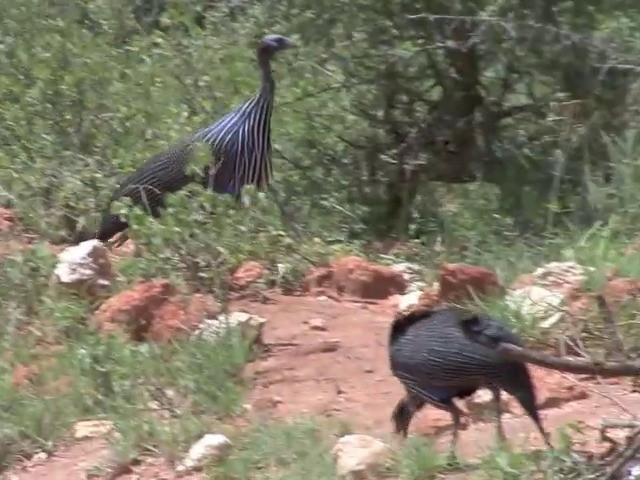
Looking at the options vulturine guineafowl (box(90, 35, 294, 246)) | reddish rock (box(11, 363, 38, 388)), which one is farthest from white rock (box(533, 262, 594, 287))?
reddish rock (box(11, 363, 38, 388))

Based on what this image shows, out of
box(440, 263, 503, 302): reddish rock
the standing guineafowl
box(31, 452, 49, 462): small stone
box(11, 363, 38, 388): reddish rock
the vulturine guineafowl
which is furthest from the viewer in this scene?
the vulturine guineafowl

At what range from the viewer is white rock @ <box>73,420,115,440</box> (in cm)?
367

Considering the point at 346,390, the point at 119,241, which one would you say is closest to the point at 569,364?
the point at 346,390

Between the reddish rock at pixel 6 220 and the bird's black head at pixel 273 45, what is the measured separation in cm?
134

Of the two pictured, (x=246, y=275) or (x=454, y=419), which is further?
(x=246, y=275)

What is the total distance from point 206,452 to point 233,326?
802mm

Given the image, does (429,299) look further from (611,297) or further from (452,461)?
(452,461)

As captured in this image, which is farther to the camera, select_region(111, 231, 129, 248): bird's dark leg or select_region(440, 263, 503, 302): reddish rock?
select_region(111, 231, 129, 248): bird's dark leg

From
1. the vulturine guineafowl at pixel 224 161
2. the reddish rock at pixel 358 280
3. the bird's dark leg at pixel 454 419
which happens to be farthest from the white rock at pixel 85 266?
the bird's dark leg at pixel 454 419

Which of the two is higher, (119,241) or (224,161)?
(224,161)

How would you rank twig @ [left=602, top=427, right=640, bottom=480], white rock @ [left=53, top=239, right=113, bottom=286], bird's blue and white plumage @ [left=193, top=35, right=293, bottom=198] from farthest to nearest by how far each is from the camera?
bird's blue and white plumage @ [left=193, top=35, right=293, bottom=198], white rock @ [left=53, top=239, right=113, bottom=286], twig @ [left=602, top=427, right=640, bottom=480]

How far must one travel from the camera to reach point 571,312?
3.84m

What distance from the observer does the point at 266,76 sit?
5715 mm

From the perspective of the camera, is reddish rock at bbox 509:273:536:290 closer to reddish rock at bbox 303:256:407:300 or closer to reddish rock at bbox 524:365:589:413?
reddish rock at bbox 303:256:407:300
